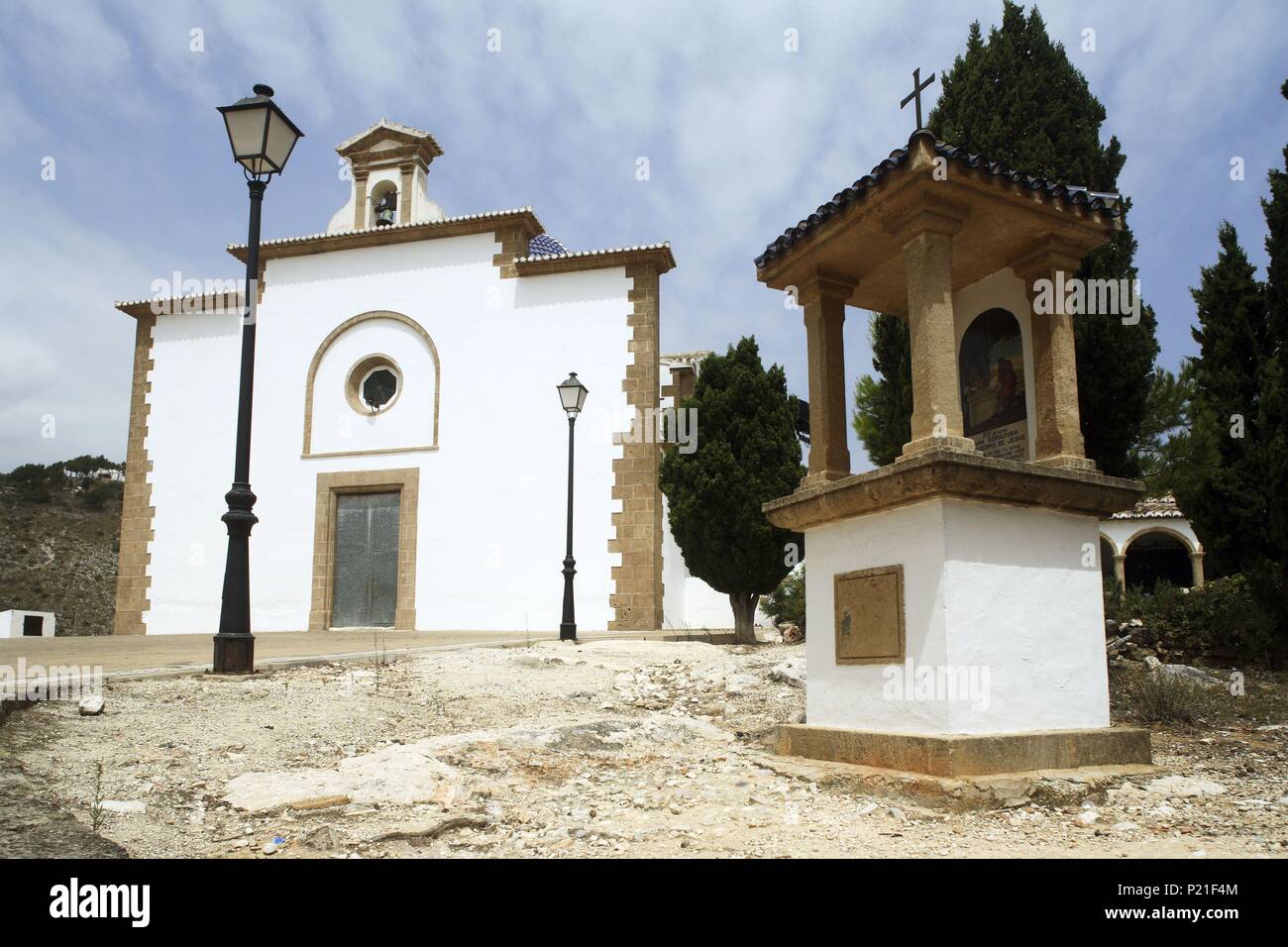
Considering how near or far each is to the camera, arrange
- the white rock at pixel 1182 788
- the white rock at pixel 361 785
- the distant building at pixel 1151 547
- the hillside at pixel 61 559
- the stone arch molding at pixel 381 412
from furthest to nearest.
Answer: the hillside at pixel 61 559 → the distant building at pixel 1151 547 → the stone arch molding at pixel 381 412 → the white rock at pixel 1182 788 → the white rock at pixel 361 785

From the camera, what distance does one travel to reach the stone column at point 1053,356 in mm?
5586

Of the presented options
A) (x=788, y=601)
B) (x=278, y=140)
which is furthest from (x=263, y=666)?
(x=788, y=601)

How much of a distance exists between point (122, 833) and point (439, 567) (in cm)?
1241

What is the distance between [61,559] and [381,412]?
2286cm

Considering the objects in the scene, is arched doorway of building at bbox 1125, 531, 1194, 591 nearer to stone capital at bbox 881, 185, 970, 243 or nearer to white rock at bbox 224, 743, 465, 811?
stone capital at bbox 881, 185, 970, 243

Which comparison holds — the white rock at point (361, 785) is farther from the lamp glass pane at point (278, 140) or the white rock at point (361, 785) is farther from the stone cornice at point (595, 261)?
the stone cornice at point (595, 261)

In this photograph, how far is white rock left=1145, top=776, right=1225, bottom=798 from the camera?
14.9 feet

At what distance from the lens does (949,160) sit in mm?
5109

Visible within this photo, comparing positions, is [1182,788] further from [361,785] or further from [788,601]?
[788,601]

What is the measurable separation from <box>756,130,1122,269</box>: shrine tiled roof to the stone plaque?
2147mm

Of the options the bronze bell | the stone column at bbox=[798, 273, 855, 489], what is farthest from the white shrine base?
the bronze bell

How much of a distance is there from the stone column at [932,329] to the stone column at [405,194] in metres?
13.8

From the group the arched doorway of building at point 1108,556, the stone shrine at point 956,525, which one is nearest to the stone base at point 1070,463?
the stone shrine at point 956,525

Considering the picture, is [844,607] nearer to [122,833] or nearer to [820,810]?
[820,810]
